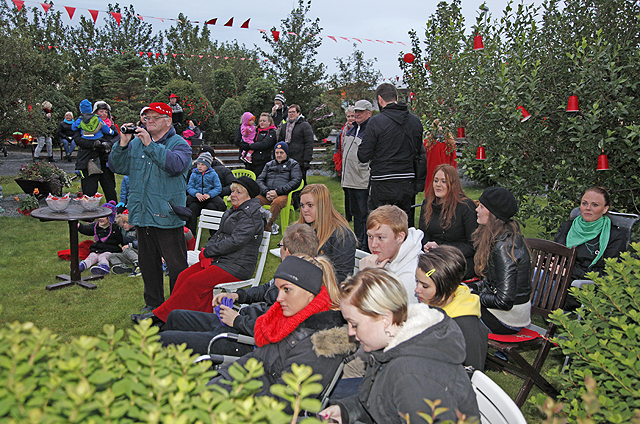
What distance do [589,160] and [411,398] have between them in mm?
3577

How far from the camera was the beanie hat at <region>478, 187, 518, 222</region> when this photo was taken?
3234 mm

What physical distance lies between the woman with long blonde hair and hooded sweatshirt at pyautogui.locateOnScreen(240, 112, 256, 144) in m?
5.11

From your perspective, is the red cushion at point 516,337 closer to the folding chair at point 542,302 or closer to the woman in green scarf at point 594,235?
the folding chair at point 542,302

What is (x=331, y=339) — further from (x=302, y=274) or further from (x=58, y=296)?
(x=58, y=296)

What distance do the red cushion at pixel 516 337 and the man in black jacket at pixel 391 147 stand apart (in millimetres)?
2324

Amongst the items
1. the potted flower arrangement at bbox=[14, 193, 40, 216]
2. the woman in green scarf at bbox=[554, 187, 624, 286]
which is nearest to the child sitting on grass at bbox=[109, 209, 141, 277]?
the potted flower arrangement at bbox=[14, 193, 40, 216]

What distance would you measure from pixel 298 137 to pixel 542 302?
5.76 metres

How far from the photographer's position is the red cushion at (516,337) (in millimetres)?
3152

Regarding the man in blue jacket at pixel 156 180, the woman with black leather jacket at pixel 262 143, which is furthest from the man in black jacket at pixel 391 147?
the woman with black leather jacket at pixel 262 143

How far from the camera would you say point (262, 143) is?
8469mm

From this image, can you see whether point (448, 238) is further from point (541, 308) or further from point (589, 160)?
point (589, 160)

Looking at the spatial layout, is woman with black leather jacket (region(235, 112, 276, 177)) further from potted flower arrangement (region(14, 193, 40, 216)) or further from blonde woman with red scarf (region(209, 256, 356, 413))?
blonde woman with red scarf (region(209, 256, 356, 413))

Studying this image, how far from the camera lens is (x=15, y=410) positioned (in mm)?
993

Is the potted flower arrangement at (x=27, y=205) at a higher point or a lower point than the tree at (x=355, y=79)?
lower
